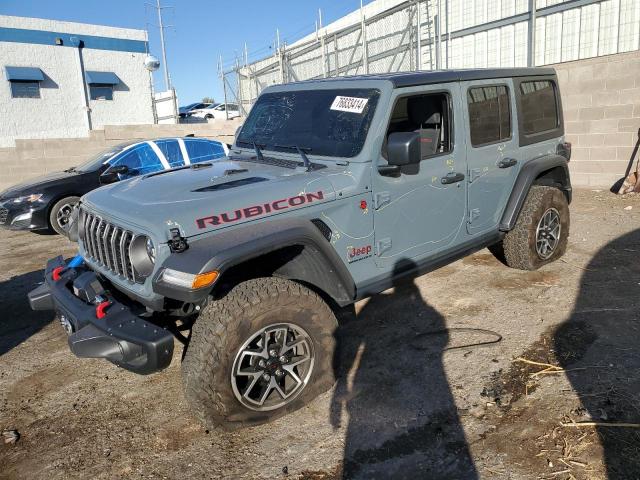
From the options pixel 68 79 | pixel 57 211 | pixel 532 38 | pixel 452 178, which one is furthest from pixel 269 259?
pixel 68 79

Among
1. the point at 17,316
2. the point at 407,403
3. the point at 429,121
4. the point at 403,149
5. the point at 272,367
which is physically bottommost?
the point at 407,403

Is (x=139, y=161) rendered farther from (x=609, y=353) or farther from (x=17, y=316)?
(x=609, y=353)

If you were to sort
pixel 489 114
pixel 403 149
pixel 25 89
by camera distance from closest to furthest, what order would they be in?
pixel 403 149 < pixel 489 114 < pixel 25 89

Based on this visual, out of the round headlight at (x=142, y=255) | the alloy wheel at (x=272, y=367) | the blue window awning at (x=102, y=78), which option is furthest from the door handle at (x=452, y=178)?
the blue window awning at (x=102, y=78)

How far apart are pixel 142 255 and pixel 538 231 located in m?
3.90

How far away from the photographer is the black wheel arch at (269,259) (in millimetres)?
2566

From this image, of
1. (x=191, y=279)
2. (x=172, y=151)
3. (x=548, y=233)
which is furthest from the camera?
(x=172, y=151)

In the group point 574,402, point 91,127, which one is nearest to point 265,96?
point 574,402

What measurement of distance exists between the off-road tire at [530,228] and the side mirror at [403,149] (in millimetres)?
2109

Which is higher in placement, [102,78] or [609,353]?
[102,78]

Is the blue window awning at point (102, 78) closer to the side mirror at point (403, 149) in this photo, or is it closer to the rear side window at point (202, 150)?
the rear side window at point (202, 150)

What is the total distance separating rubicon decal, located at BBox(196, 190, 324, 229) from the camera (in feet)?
9.17

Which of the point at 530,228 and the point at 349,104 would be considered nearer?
the point at 349,104

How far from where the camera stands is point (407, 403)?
3.08 meters
